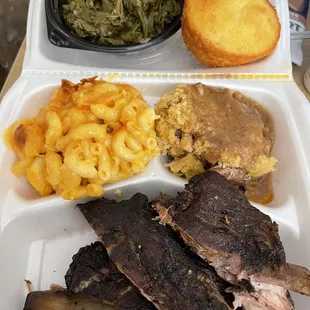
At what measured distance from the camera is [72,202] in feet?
4.93

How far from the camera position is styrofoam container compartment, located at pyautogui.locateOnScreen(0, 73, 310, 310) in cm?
147

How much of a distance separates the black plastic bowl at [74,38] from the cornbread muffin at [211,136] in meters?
0.36

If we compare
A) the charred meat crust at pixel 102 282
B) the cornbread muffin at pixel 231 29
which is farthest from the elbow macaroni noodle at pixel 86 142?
the cornbread muffin at pixel 231 29

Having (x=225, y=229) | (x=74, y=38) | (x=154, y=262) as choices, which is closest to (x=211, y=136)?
(x=225, y=229)

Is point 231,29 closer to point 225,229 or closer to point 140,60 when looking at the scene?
point 140,60

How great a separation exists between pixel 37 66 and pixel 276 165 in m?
1.06

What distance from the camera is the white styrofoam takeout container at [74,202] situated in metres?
1.48

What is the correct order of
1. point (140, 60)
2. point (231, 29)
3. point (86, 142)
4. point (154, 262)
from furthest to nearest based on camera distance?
1. point (140, 60)
2. point (231, 29)
3. point (86, 142)
4. point (154, 262)

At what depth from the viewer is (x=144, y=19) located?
190 centimetres

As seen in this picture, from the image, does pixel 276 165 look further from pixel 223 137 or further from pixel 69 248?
pixel 69 248

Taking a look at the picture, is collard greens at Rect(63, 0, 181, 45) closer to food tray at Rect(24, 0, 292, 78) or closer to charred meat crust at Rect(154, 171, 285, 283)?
food tray at Rect(24, 0, 292, 78)

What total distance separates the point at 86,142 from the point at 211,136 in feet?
1.44

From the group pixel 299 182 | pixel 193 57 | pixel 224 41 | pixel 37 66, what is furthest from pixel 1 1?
pixel 299 182

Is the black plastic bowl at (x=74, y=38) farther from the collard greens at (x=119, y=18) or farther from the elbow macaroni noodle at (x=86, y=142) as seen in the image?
the elbow macaroni noodle at (x=86, y=142)
